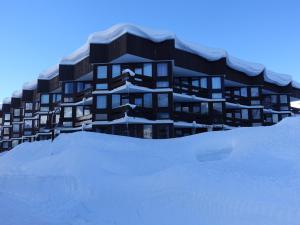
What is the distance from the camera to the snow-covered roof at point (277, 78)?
5719cm

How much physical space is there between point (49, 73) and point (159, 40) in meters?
22.0

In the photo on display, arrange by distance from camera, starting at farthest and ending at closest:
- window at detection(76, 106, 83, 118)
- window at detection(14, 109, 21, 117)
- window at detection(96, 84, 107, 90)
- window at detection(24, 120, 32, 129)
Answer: window at detection(14, 109, 21, 117)
window at detection(24, 120, 32, 129)
window at detection(76, 106, 83, 118)
window at detection(96, 84, 107, 90)

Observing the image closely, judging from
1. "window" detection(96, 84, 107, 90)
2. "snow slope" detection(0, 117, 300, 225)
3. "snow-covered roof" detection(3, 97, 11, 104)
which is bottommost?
"snow slope" detection(0, 117, 300, 225)

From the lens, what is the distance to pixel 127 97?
1587 inches

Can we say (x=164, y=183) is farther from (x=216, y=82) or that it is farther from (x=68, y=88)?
(x=68, y=88)

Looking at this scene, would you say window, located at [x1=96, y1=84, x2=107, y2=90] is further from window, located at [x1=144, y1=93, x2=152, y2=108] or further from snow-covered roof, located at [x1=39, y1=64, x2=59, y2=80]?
snow-covered roof, located at [x1=39, y1=64, x2=59, y2=80]

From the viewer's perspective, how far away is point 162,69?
40.9 meters

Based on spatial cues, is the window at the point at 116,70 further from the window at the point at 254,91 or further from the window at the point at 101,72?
the window at the point at 254,91

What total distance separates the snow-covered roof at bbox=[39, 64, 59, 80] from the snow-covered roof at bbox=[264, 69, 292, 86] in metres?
31.2

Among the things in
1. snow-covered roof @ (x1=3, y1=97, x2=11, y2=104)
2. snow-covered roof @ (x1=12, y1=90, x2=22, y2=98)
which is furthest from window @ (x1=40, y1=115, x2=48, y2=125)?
snow-covered roof @ (x1=3, y1=97, x2=11, y2=104)

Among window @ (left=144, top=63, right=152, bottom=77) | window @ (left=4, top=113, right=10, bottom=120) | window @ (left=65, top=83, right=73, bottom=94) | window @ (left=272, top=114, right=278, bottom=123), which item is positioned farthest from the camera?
window @ (left=4, top=113, right=10, bottom=120)

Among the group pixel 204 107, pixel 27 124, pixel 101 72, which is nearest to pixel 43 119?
pixel 27 124

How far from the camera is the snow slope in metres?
11.3

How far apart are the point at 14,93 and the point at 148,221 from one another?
68.2 m
